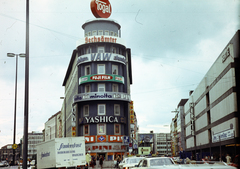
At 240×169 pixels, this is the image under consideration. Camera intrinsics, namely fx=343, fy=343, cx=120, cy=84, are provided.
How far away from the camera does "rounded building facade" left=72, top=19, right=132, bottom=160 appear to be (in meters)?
65.7

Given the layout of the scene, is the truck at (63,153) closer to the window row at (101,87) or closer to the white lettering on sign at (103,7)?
the window row at (101,87)

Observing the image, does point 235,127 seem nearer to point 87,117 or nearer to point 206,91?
point 206,91

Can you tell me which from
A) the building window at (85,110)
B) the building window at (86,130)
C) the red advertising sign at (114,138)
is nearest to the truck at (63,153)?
the red advertising sign at (114,138)

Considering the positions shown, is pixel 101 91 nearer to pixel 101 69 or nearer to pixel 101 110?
pixel 101 110

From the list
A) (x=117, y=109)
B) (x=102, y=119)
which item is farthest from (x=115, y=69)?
(x=102, y=119)

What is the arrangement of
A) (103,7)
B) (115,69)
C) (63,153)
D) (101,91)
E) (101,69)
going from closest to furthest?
(63,153), (101,91), (101,69), (115,69), (103,7)

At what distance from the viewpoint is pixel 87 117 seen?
218ft

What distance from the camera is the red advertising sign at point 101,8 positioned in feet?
225

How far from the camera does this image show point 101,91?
219 ft

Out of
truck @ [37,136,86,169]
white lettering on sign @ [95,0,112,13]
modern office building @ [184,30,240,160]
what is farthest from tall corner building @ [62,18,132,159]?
truck @ [37,136,86,169]

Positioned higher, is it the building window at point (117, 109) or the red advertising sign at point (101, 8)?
the red advertising sign at point (101, 8)

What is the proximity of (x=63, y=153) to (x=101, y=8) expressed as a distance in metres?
50.0

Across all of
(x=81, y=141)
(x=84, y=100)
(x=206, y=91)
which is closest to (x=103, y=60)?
(x=84, y=100)

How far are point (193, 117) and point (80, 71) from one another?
28.7 meters
